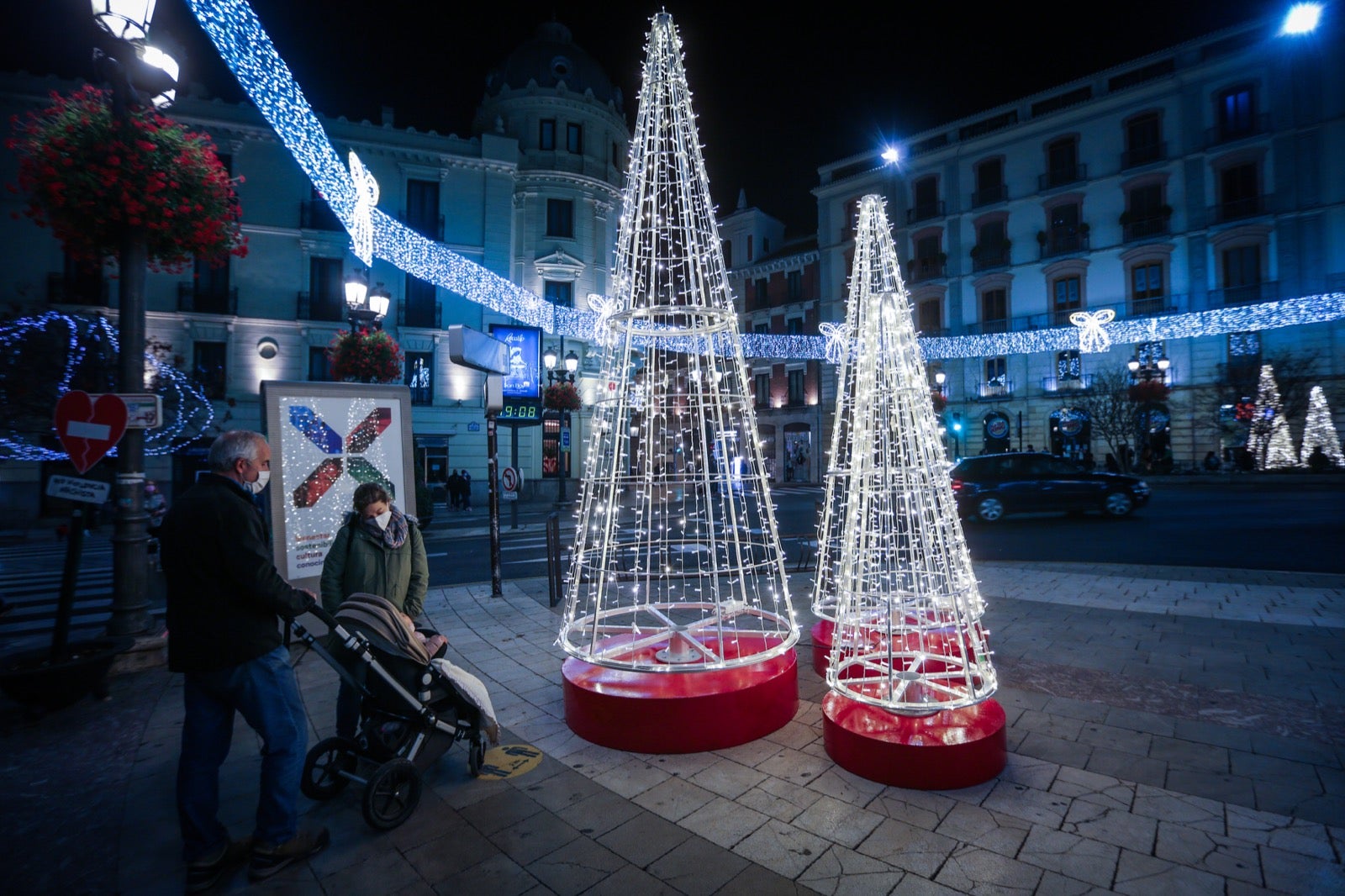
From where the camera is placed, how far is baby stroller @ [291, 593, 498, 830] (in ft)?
9.57

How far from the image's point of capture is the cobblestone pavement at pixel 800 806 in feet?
8.13

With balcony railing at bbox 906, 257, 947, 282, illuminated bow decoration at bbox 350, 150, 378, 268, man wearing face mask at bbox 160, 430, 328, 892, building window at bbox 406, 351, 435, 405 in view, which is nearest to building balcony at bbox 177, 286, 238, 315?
building window at bbox 406, 351, 435, 405

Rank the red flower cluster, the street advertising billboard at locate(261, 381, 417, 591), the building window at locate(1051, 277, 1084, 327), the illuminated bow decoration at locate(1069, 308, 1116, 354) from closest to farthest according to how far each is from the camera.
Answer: the red flower cluster, the street advertising billboard at locate(261, 381, 417, 591), the illuminated bow decoration at locate(1069, 308, 1116, 354), the building window at locate(1051, 277, 1084, 327)

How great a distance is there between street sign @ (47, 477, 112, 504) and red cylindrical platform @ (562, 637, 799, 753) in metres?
3.48

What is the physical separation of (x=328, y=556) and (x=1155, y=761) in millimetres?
4835

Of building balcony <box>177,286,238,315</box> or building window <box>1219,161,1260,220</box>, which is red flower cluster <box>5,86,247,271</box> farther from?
building window <box>1219,161,1260,220</box>

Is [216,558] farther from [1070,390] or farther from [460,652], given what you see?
[1070,390]

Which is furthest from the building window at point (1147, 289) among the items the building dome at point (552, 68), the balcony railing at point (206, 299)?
the balcony railing at point (206, 299)

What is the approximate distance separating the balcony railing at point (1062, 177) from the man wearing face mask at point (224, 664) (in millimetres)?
32861

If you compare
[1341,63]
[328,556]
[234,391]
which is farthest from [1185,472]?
[234,391]

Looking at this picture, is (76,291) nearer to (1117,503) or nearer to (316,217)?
(316,217)

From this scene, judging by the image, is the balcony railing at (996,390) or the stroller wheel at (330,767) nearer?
the stroller wheel at (330,767)

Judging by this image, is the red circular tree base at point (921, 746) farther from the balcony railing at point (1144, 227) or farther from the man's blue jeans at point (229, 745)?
the balcony railing at point (1144, 227)

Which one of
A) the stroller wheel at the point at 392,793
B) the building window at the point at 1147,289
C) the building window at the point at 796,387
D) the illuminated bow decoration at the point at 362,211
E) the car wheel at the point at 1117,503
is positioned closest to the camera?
the stroller wheel at the point at 392,793
